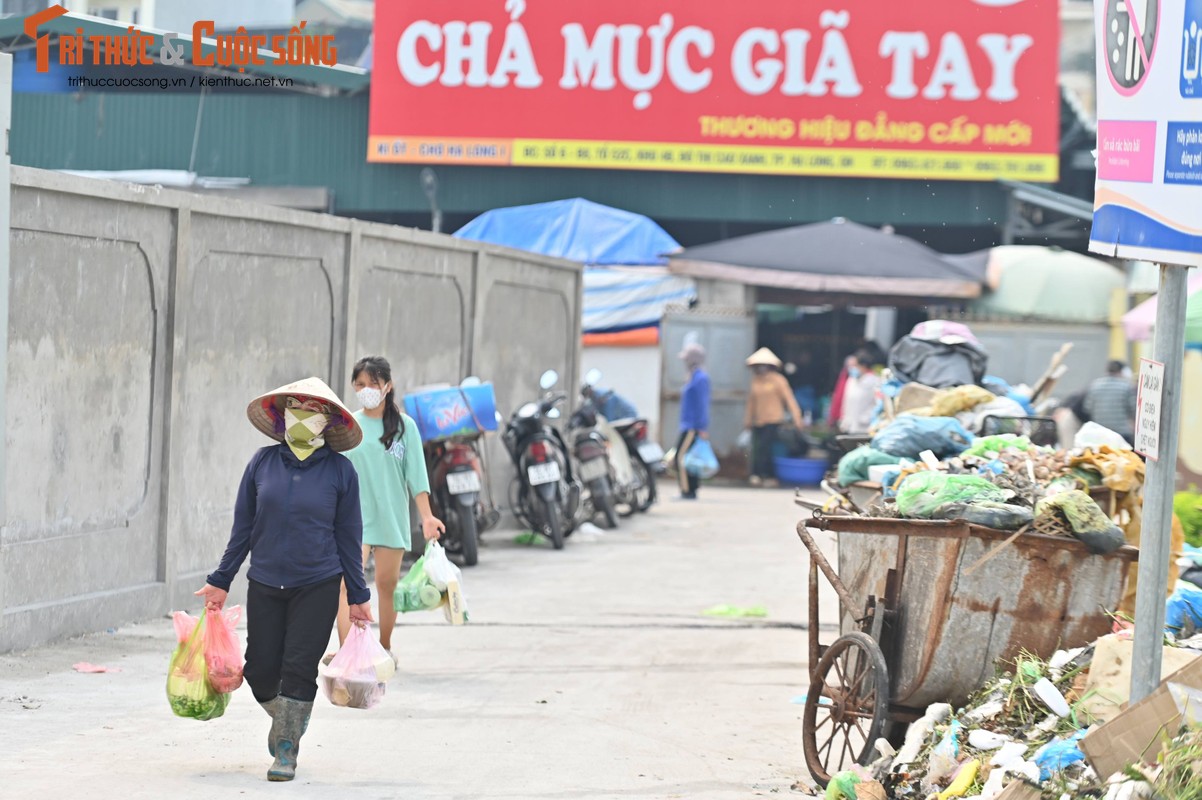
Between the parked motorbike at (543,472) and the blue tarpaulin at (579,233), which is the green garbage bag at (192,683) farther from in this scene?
the blue tarpaulin at (579,233)

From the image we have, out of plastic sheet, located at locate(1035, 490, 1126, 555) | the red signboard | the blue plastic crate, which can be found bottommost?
the blue plastic crate

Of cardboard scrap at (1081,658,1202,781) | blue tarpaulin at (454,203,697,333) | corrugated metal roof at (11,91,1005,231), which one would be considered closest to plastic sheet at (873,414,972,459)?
cardboard scrap at (1081,658,1202,781)

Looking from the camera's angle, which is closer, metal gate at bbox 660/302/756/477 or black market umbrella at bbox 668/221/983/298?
black market umbrella at bbox 668/221/983/298

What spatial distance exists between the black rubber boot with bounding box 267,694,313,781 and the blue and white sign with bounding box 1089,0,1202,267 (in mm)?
3467

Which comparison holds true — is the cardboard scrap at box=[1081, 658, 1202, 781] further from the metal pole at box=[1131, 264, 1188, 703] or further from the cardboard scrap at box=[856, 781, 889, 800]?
the cardboard scrap at box=[856, 781, 889, 800]

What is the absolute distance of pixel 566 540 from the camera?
16094 mm

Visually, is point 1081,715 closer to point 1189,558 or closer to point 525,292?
point 1189,558

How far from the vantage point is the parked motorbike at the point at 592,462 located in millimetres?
16719

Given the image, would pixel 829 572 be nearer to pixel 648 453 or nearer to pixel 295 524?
pixel 295 524

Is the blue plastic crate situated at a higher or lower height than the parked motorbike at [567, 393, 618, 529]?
higher

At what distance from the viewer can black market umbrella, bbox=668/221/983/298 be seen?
23.5 meters

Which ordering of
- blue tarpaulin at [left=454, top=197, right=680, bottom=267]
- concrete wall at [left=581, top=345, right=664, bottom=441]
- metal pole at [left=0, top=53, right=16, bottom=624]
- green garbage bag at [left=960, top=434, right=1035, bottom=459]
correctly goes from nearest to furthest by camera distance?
metal pole at [left=0, top=53, right=16, bottom=624] < green garbage bag at [left=960, top=434, right=1035, bottom=459] < concrete wall at [left=581, top=345, right=664, bottom=441] < blue tarpaulin at [left=454, top=197, right=680, bottom=267]

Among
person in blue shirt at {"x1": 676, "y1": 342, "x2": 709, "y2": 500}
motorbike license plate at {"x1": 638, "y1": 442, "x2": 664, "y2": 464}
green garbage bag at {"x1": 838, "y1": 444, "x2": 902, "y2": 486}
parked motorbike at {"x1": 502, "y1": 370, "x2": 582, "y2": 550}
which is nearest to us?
green garbage bag at {"x1": 838, "y1": 444, "x2": 902, "y2": 486}

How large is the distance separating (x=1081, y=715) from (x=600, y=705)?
3.09 metres
